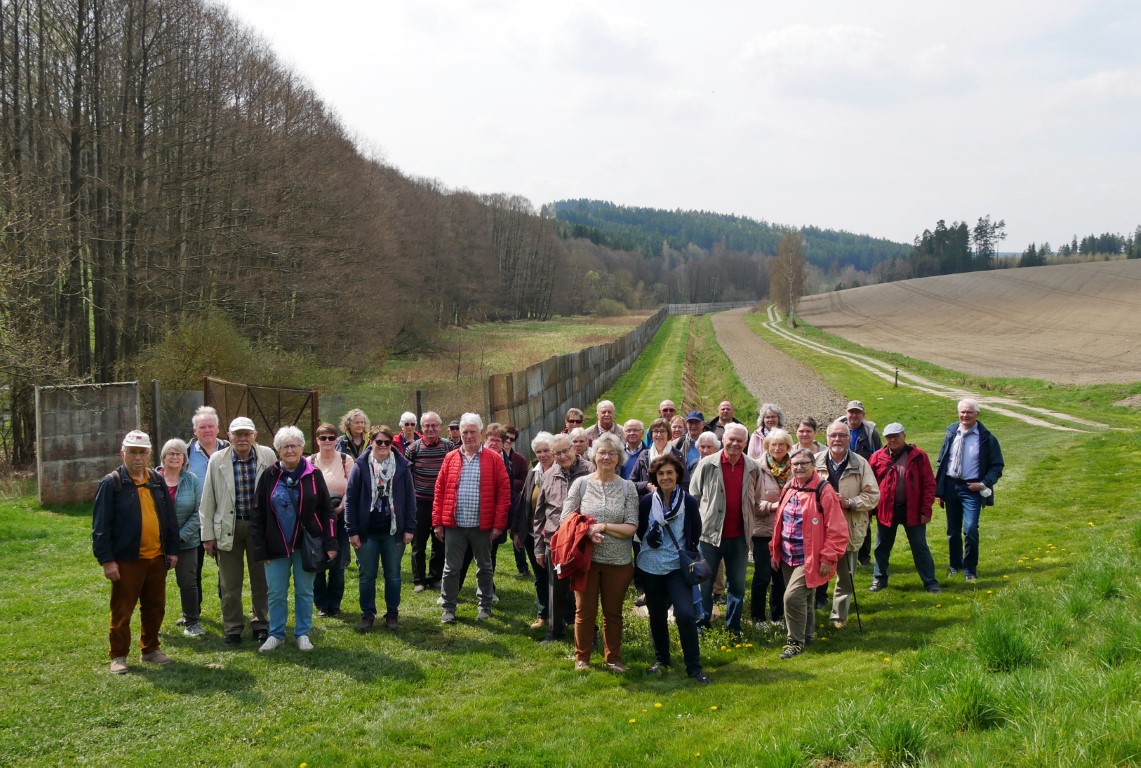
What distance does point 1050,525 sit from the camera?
1167 cm

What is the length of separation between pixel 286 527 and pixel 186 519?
111 cm

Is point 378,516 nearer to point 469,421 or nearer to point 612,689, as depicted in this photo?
point 469,421

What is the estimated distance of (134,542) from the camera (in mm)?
6867

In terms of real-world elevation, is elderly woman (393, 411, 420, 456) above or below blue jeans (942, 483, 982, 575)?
above

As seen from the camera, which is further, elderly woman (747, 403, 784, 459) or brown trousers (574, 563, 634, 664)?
elderly woman (747, 403, 784, 459)

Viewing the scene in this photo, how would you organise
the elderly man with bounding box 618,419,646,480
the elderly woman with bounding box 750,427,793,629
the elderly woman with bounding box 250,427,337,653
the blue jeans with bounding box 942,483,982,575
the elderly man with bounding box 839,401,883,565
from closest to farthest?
the elderly woman with bounding box 250,427,337,653, the elderly woman with bounding box 750,427,793,629, the blue jeans with bounding box 942,483,982,575, the elderly man with bounding box 618,419,646,480, the elderly man with bounding box 839,401,883,565

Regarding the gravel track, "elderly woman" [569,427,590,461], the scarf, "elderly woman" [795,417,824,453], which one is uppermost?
"elderly woman" [795,417,824,453]

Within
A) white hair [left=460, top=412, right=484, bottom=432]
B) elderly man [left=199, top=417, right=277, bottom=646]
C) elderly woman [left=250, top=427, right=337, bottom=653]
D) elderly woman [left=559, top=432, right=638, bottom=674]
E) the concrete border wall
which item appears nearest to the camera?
elderly woman [left=559, top=432, right=638, bottom=674]

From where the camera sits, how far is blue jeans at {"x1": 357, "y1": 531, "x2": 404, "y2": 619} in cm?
809

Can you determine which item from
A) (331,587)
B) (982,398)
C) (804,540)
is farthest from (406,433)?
(982,398)

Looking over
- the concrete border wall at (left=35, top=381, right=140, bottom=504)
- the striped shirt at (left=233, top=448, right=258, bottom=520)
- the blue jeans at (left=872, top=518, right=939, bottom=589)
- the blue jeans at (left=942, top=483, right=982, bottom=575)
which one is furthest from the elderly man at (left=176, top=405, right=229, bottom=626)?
the blue jeans at (left=942, top=483, right=982, bottom=575)

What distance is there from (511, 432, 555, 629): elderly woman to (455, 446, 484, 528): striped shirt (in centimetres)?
59

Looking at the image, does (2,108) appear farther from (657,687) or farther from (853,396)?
(853,396)

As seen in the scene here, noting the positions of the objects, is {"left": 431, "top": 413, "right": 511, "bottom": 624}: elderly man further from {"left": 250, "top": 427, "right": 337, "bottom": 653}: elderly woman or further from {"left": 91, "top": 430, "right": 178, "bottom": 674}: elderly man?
{"left": 91, "top": 430, "right": 178, "bottom": 674}: elderly man
